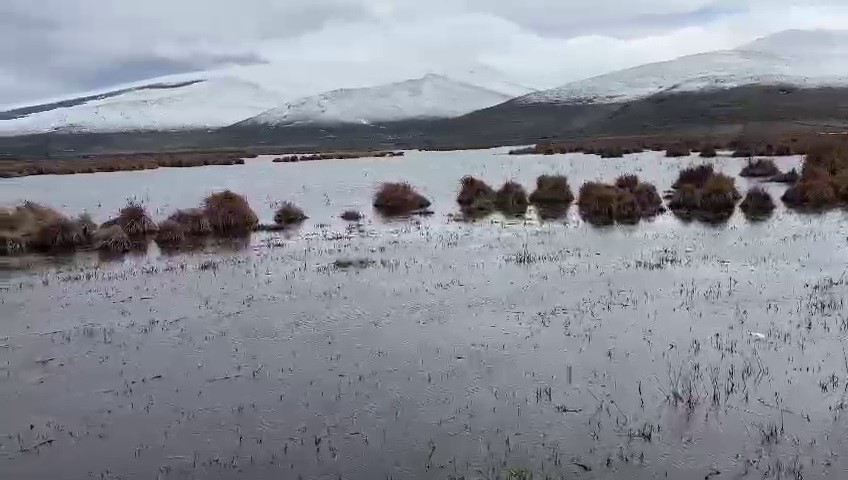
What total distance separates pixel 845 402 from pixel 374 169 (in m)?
49.9

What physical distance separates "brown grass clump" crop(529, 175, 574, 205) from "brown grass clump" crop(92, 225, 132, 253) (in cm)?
1668

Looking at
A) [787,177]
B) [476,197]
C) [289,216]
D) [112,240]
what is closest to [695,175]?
[787,177]

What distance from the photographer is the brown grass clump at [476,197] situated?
30.9 metres

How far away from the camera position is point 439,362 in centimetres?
1120

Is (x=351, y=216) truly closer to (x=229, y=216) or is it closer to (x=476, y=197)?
(x=229, y=216)

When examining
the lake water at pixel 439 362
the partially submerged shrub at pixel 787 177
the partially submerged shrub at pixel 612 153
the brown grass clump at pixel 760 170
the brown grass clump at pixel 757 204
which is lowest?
the lake water at pixel 439 362

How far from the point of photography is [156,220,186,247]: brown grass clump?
24625 millimetres

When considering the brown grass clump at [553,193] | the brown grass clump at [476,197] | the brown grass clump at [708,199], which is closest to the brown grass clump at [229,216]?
the brown grass clump at [476,197]

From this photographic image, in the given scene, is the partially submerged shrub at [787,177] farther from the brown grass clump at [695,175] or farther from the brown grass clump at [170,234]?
the brown grass clump at [170,234]

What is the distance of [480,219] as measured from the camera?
27.5 meters

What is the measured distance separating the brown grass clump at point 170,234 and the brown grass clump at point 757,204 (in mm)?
19529

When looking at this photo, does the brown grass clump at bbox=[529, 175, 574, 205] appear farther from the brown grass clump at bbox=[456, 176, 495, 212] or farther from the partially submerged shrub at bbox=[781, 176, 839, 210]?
the partially submerged shrub at bbox=[781, 176, 839, 210]

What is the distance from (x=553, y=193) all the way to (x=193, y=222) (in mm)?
14993

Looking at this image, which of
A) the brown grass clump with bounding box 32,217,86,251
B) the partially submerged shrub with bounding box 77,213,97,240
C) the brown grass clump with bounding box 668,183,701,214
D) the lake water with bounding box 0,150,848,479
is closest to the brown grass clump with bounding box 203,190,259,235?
the partially submerged shrub with bounding box 77,213,97,240
